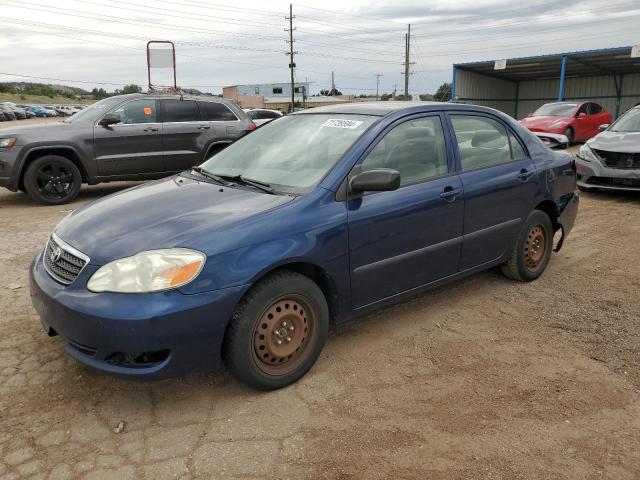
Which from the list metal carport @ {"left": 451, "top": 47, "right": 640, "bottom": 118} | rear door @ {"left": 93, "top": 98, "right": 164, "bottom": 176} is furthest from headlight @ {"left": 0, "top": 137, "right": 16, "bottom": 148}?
metal carport @ {"left": 451, "top": 47, "right": 640, "bottom": 118}

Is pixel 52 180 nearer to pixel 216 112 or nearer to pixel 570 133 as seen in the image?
pixel 216 112

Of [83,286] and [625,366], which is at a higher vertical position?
[83,286]

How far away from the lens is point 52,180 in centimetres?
814

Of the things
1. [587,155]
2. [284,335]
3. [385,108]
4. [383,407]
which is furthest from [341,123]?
[587,155]

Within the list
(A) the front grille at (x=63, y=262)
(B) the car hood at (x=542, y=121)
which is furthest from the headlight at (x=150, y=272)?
(B) the car hood at (x=542, y=121)

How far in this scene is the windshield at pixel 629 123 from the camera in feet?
30.0

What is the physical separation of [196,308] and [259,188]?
1022mm

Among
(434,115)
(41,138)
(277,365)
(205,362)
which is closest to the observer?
(205,362)

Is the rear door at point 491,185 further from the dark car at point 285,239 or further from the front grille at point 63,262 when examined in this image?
the front grille at point 63,262

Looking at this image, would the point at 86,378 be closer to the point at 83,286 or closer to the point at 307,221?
→ the point at 83,286

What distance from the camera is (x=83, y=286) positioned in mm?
Result: 2736

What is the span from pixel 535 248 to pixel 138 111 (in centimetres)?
664

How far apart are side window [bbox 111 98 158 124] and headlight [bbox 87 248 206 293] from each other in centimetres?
655

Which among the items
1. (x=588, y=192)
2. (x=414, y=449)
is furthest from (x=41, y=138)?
(x=588, y=192)
